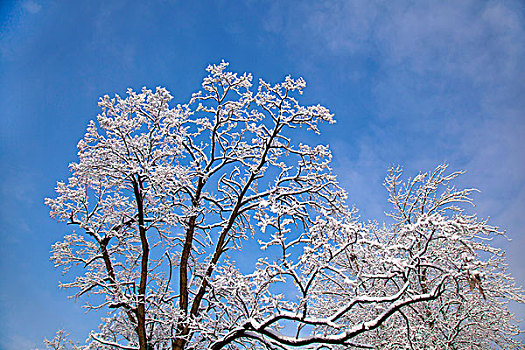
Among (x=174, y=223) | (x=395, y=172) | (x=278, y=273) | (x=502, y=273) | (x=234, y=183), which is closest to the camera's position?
(x=278, y=273)

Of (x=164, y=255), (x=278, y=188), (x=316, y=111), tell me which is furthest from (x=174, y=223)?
(x=316, y=111)

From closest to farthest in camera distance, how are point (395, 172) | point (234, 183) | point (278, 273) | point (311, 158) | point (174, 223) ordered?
point (278, 273) → point (174, 223) → point (311, 158) → point (234, 183) → point (395, 172)

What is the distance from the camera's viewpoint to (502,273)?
959cm

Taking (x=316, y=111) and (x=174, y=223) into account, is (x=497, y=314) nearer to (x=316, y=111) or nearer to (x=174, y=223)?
(x=316, y=111)

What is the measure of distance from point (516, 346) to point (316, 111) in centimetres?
780

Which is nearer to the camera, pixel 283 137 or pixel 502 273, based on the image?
pixel 283 137

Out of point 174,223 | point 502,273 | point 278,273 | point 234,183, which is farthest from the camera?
point 502,273

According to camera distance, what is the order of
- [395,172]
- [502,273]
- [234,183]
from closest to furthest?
[234,183] < [502,273] < [395,172]

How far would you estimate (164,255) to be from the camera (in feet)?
29.6

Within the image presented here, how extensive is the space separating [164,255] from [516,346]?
9133 millimetres

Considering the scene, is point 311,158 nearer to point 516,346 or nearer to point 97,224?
point 97,224

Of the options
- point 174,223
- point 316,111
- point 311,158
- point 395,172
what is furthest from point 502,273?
point 174,223

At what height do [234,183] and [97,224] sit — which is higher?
[234,183]

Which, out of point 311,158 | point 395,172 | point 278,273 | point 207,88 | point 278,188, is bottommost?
point 278,273
